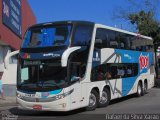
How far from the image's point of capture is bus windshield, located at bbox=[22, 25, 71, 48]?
52.1ft

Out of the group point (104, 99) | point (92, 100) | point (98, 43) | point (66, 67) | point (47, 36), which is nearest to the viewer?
point (66, 67)

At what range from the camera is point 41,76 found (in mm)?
15648

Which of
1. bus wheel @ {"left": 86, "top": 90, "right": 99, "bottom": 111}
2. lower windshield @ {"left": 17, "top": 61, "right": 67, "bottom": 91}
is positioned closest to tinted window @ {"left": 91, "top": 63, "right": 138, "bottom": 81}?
bus wheel @ {"left": 86, "top": 90, "right": 99, "bottom": 111}

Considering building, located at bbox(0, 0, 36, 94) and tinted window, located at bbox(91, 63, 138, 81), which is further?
building, located at bbox(0, 0, 36, 94)

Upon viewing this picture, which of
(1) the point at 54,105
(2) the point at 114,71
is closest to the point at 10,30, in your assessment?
(2) the point at 114,71

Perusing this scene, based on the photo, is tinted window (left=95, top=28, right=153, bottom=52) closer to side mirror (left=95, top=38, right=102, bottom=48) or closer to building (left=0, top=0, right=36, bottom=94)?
side mirror (left=95, top=38, right=102, bottom=48)

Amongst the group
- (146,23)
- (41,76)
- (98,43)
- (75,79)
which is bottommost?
(75,79)

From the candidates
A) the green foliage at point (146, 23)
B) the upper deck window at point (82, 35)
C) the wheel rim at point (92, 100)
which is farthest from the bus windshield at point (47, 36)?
the green foliage at point (146, 23)

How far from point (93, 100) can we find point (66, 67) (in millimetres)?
2731

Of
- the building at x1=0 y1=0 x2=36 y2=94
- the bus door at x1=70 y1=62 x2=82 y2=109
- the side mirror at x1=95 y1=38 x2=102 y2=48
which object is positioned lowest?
the bus door at x1=70 y1=62 x2=82 y2=109

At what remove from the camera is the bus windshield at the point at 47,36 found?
1587 cm

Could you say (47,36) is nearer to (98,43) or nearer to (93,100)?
(98,43)

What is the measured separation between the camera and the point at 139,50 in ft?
75.9

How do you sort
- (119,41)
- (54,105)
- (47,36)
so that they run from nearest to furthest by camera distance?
(54,105) < (47,36) < (119,41)
